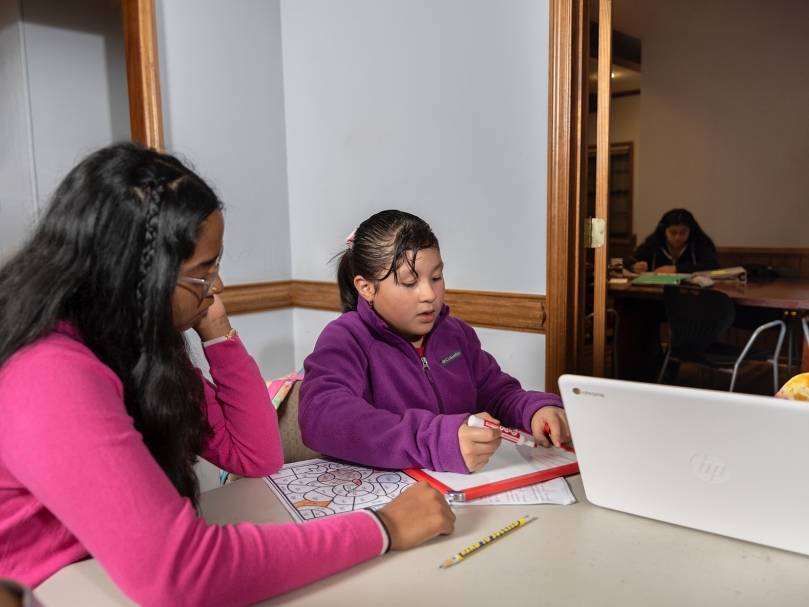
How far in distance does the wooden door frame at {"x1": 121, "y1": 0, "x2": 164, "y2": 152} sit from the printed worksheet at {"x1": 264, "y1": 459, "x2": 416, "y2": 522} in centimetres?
174

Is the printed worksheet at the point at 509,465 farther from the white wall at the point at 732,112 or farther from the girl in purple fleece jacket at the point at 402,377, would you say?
the white wall at the point at 732,112

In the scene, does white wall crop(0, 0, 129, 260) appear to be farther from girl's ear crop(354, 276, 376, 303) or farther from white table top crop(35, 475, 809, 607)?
white table top crop(35, 475, 809, 607)

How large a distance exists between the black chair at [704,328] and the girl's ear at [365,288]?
2.55 m

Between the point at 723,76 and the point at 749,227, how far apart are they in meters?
1.17

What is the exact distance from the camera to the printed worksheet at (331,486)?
3.02 feet

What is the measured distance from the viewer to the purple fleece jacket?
1.05 m

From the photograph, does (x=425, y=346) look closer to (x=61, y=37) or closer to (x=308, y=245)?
(x=308, y=245)

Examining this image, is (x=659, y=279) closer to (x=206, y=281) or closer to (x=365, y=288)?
(x=365, y=288)

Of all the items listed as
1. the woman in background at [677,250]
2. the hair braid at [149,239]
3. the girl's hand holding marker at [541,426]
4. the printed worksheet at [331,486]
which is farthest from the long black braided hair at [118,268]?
the woman in background at [677,250]

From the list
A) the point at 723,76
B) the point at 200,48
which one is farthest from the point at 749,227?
the point at 200,48

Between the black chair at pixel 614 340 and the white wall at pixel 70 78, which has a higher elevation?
the white wall at pixel 70 78

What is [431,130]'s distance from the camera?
7.84ft

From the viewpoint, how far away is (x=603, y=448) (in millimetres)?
852

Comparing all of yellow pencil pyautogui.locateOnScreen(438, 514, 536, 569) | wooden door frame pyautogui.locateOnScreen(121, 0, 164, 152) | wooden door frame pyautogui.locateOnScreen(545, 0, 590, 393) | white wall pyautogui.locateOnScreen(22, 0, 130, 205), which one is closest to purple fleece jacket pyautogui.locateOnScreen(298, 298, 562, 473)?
yellow pencil pyautogui.locateOnScreen(438, 514, 536, 569)
